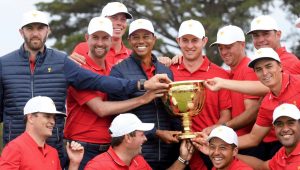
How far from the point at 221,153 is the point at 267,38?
1.71m

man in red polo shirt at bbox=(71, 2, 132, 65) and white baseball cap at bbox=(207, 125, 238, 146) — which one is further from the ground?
man in red polo shirt at bbox=(71, 2, 132, 65)

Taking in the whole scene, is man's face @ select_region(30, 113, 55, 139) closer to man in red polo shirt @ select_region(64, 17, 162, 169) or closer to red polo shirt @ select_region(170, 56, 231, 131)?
man in red polo shirt @ select_region(64, 17, 162, 169)

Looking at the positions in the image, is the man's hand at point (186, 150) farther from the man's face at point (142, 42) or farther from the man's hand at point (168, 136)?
the man's face at point (142, 42)

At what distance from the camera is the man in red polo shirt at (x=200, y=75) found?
11102 millimetres

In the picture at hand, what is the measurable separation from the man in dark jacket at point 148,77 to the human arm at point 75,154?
84 centimetres

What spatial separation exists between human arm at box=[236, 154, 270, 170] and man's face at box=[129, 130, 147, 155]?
140cm

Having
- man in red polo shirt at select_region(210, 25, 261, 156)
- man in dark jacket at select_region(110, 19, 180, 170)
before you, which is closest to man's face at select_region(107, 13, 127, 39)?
man in dark jacket at select_region(110, 19, 180, 170)

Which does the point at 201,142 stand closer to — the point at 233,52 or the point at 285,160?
the point at 285,160

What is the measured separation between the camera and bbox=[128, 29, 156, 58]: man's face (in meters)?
10.8

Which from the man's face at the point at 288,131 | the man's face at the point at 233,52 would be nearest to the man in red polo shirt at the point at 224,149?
the man's face at the point at 288,131

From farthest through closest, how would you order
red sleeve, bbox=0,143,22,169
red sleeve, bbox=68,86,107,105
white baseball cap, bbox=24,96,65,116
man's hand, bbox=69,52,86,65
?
1. man's hand, bbox=69,52,86,65
2. red sleeve, bbox=68,86,107,105
3. white baseball cap, bbox=24,96,65,116
4. red sleeve, bbox=0,143,22,169

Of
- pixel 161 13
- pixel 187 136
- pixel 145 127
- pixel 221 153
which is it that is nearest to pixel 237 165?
pixel 221 153

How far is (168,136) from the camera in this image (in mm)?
10672

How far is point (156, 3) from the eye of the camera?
2911cm
